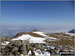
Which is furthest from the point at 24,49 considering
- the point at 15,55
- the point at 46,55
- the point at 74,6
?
the point at 74,6

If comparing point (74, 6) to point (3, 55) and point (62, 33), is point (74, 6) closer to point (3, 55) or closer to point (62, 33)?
point (3, 55)

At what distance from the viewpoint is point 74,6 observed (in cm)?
171

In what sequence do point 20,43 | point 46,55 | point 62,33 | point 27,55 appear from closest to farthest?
point 46,55
point 27,55
point 20,43
point 62,33

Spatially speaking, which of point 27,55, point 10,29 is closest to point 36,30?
point 10,29

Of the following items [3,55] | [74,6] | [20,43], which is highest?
[74,6]

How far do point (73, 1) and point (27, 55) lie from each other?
0.96 metres

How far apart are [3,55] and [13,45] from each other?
327 mm

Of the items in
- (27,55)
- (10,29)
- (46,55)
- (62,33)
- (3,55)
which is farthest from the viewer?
(62,33)

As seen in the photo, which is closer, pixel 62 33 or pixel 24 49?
pixel 24 49

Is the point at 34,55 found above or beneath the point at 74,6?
beneath

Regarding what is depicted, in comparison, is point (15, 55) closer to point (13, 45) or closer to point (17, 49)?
point (17, 49)

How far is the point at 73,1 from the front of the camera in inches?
68.0

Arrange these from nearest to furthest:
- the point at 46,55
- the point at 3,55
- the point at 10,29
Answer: the point at 46,55
the point at 3,55
the point at 10,29

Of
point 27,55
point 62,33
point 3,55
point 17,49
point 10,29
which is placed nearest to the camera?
point 27,55
